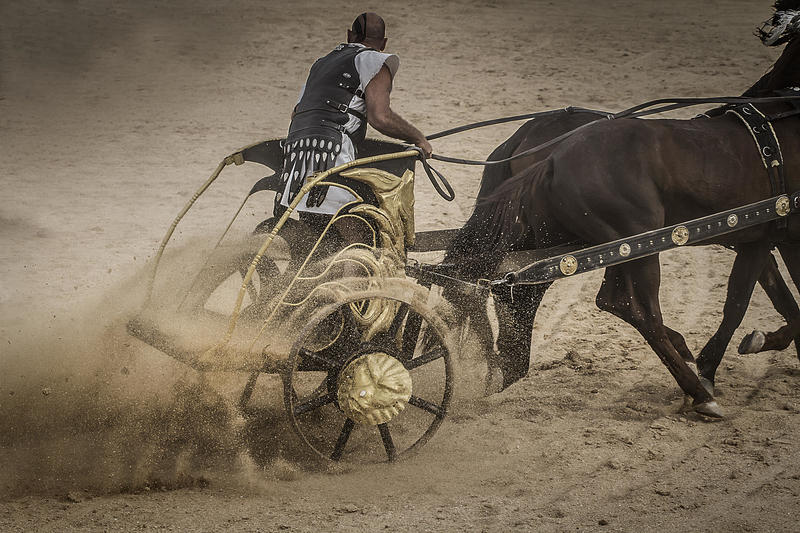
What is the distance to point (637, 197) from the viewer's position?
3.05 meters

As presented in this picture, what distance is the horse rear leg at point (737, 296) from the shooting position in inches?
136

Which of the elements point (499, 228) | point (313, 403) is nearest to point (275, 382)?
point (313, 403)

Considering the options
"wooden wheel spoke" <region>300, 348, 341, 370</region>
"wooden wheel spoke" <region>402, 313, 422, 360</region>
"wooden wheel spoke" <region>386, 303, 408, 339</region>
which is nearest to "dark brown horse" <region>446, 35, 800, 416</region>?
"wooden wheel spoke" <region>402, 313, 422, 360</region>

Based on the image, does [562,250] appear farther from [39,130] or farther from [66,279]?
[39,130]

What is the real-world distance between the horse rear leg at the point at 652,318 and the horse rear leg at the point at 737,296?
0.97ft

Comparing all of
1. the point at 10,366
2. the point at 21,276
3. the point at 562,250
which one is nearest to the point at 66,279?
the point at 21,276

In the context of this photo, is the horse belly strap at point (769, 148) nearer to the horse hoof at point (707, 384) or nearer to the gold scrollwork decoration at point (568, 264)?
the horse hoof at point (707, 384)

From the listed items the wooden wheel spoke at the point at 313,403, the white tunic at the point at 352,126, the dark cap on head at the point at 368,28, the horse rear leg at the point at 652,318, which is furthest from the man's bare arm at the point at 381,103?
the horse rear leg at the point at 652,318

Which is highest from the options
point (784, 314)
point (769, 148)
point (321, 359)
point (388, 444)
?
point (769, 148)

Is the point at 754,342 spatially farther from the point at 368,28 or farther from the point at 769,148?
the point at 368,28

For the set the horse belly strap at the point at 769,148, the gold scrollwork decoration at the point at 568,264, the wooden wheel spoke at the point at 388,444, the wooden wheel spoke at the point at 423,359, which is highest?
the horse belly strap at the point at 769,148

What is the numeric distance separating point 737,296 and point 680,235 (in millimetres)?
760

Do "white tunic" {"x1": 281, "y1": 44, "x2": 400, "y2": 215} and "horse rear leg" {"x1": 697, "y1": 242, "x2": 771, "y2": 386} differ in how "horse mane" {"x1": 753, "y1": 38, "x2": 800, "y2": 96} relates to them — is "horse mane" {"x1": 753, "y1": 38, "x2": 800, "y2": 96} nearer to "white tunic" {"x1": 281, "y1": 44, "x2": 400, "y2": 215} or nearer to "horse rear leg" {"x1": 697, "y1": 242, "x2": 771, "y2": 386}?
"horse rear leg" {"x1": 697, "y1": 242, "x2": 771, "y2": 386}

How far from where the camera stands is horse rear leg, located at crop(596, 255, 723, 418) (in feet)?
10.6
